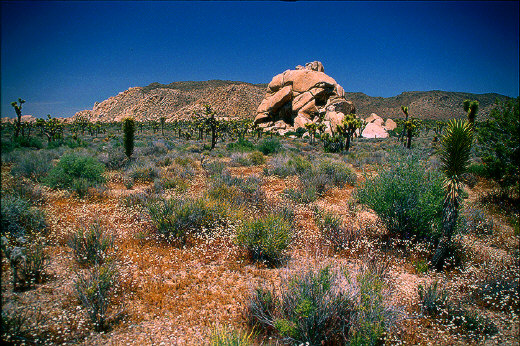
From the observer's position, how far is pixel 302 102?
215ft

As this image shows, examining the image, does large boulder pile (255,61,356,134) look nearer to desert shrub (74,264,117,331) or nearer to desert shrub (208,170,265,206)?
desert shrub (208,170,265,206)

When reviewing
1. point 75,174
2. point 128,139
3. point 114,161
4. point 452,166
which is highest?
point 128,139

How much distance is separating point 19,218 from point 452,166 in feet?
30.8

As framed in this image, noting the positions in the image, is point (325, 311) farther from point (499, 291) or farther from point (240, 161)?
point (240, 161)

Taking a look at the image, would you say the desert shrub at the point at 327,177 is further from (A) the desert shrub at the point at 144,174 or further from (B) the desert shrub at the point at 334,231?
(A) the desert shrub at the point at 144,174

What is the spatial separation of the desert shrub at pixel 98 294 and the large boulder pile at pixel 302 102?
5901 cm

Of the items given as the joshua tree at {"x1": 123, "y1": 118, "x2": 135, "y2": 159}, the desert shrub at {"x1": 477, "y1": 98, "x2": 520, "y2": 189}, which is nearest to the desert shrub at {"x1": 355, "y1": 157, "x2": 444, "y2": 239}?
the desert shrub at {"x1": 477, "y1": 98, "x2": 520, "y2": 189}

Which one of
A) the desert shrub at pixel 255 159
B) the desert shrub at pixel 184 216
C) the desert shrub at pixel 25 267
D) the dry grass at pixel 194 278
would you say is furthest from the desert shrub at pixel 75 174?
the desert shrub at pixel 255 159

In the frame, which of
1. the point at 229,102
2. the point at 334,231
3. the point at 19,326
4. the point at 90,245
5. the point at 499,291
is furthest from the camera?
the point at 229,102

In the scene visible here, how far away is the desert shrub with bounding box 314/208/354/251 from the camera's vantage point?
639 cm

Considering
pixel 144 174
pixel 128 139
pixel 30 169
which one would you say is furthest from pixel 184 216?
pixel 128 139

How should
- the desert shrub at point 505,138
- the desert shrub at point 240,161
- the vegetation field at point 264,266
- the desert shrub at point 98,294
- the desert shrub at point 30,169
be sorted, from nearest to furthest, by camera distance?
the vegetation field at point 264,266 → the desert shrub at point 98,294 → the desert shrub at point 505,138 → the desert shrub at point 30,169 → the desert shrub at point 240,161

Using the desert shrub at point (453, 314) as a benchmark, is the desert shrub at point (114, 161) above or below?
above

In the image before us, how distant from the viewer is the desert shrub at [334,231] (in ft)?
21.0
